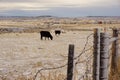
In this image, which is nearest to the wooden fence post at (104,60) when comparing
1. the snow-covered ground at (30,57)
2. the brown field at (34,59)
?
the brown field at (34,59)

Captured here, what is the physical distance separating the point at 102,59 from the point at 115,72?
2824 millimetres

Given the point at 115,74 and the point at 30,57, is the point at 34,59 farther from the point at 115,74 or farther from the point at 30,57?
the point at 115,74

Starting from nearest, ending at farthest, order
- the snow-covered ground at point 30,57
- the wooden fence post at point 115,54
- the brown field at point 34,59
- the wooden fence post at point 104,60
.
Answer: the wooden fence post at point 104,60
the wooden fence post at point 115,54
the brown field at point 34,59
the snow-covered ground at point 30,57

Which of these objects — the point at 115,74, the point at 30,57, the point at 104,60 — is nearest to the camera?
the point at 104,60

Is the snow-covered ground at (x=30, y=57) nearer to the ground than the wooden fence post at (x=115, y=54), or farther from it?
nearer to the ground

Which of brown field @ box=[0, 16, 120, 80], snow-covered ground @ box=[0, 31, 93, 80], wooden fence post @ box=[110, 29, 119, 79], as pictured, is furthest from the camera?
snow-covered ground @ box=[0, 31, 93, 80]

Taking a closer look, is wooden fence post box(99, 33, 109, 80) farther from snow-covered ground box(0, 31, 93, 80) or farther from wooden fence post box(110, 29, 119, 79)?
snow-covered ground box(0, 31, 93, 80)

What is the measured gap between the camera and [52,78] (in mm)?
7848

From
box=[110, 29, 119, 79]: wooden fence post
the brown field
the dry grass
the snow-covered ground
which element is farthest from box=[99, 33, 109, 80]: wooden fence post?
the snow-covered ground

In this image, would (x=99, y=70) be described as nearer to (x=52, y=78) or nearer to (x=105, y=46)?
(x=105, y=46)

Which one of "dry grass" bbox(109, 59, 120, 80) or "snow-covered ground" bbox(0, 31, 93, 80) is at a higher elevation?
"dry grass" bbox(109, 59, 120, 80)

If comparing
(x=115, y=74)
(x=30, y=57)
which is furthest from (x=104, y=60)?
(x=30, y=57)

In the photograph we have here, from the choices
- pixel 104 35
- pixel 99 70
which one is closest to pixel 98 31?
pixel 104 35

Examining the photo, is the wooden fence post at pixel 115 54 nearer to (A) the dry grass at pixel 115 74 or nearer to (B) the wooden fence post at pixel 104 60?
(A) the dry grass at pixel 115 74
